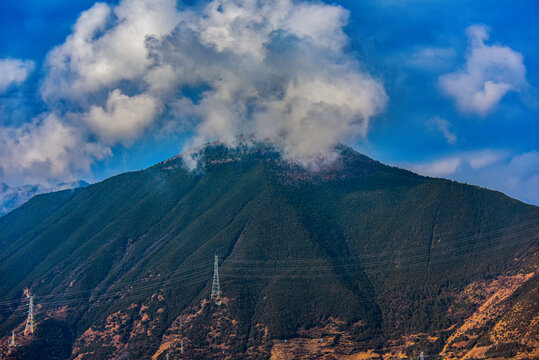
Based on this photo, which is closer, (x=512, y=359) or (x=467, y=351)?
(x=512, y=359)

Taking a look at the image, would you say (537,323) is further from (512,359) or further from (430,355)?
(430,355)

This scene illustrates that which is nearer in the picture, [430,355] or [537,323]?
[537,323]

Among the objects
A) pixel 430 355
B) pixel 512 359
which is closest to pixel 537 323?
pixel 512 359

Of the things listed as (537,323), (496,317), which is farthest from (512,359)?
(496,317)

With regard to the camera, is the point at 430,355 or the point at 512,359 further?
the point at 430,355

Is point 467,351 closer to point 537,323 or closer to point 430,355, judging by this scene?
point 430,355

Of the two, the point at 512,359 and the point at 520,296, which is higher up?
the point at 520,296

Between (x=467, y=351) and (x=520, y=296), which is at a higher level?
(x=520, y=296)
